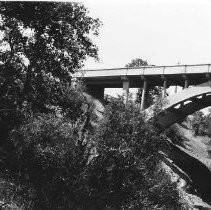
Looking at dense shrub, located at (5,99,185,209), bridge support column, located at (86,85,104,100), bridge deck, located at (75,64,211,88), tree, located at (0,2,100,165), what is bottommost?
dense shrub, located at (5,99,185,209)

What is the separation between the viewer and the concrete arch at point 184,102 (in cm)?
2948

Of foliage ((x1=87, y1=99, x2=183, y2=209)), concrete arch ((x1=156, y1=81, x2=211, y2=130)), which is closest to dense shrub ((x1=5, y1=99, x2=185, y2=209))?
foliage ((x1=87, y1=99, x2=183, y2=209))

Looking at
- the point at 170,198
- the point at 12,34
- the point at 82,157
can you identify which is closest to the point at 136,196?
the point at 82,157

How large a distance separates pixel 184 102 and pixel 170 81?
7.80 ft

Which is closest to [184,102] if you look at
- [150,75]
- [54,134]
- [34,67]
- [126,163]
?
[150,75]

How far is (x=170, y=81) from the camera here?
32.0 m

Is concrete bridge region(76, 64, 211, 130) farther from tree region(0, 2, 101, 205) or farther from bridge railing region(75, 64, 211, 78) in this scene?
tree region(0, 2, 101, 205)

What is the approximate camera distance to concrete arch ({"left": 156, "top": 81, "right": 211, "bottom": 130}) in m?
29.5

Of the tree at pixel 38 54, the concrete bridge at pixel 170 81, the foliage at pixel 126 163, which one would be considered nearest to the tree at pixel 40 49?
the tree at pixel 38 54

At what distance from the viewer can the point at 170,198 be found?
23766 millimetres

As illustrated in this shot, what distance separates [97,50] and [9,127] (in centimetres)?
503

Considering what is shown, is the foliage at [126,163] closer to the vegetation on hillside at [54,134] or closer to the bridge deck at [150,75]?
the vegetation on hillside at [54,134]

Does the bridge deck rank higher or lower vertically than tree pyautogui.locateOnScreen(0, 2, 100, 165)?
higher

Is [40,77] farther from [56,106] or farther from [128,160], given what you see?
[128,160]
